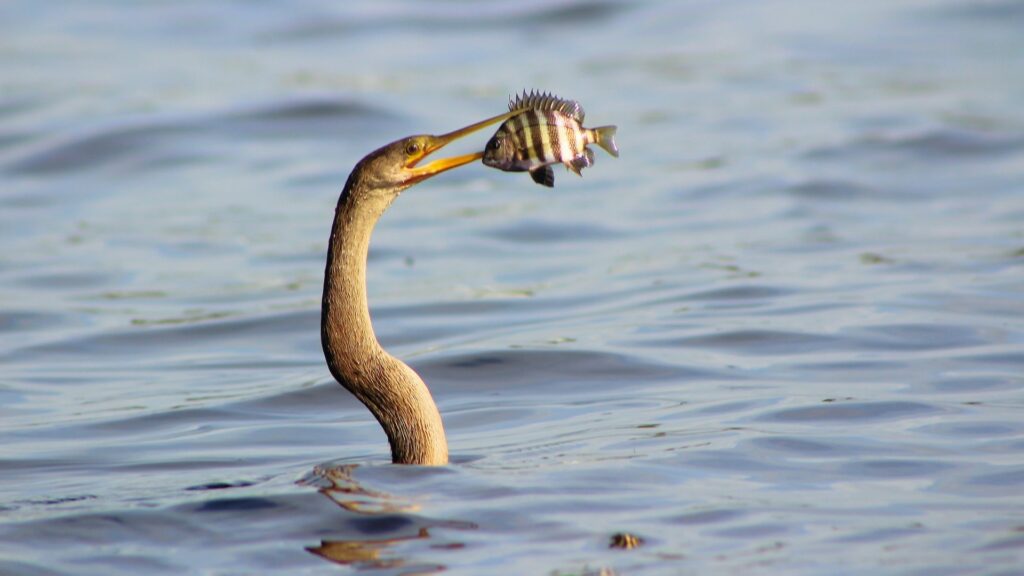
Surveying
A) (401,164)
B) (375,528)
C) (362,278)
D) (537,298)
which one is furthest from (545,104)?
(537,298)

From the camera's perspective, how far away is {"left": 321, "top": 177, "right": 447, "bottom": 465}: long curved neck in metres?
6.04

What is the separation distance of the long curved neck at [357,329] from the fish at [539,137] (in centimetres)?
48

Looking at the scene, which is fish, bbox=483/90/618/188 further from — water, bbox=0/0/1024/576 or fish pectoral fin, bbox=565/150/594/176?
water, bbox=0/0/1024/576

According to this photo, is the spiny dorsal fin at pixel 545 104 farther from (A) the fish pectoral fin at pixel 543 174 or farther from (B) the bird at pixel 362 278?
(A) the fish pectoral fin at pixel 543 174

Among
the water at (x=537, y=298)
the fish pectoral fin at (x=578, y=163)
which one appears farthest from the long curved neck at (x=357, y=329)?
the fish pectoral fin at (x=578, y=163)

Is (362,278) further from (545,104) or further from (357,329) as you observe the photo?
(545,104)

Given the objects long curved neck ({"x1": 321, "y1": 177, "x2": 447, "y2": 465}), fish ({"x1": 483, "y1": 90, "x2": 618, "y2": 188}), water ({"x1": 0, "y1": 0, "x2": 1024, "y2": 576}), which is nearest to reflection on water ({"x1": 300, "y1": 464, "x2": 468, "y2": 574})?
water ({"x1": 0, "y1": 0, "x2": 1024, "y2": 576})

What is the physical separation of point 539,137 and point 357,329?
0.96 m

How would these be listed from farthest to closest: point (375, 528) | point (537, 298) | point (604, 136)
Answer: point (537, 298) → point (604, 136) → point (375, 528)

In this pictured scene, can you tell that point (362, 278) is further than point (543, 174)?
No

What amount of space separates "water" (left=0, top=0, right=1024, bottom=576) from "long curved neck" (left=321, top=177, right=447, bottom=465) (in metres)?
0.28

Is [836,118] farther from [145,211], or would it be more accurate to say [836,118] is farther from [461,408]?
[461,408]

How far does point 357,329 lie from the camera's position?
605 centimetres

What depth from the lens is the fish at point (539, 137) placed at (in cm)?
604
